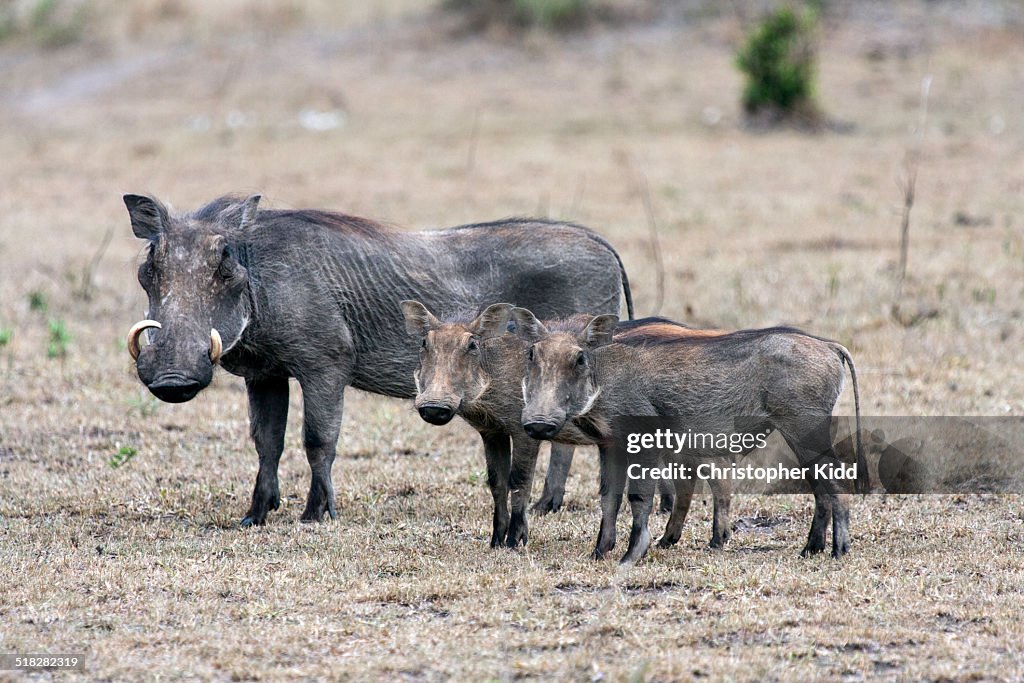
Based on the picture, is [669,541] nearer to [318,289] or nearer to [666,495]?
[666,495]

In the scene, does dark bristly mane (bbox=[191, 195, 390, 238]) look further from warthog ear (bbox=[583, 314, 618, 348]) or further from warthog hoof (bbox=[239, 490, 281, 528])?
warthog ear (bbox=[583, 314, 618, 348])

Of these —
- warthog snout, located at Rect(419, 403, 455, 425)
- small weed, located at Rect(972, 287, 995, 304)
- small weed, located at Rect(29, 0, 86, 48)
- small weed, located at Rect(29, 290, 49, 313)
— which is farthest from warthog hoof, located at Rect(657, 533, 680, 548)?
small weed, located at Rect(29, 0, 86, 48)

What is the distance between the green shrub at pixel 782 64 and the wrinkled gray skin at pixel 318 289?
1092 centimetres

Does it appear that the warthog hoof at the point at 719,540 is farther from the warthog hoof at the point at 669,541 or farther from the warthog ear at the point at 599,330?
the warthog ear at the point at 599,330

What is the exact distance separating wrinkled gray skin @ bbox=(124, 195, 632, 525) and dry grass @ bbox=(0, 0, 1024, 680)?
1.85ft

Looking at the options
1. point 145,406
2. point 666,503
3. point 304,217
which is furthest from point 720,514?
point 145,406

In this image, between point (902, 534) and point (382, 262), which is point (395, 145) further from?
point (902, 534)

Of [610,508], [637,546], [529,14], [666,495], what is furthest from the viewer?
[529,14]

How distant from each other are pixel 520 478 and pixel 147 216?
1.90 m

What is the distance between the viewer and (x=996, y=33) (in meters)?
20.4

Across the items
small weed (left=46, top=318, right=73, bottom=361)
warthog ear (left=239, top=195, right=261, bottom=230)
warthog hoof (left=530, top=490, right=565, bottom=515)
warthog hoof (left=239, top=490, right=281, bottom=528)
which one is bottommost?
warthog hoof (left=239, top=490, right=281, bottom=528)

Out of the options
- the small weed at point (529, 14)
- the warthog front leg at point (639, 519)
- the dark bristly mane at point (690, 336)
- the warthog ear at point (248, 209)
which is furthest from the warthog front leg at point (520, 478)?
the small weed at point (529, 14)

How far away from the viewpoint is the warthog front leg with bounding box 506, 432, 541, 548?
5656 millimetres

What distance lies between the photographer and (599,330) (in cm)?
553
